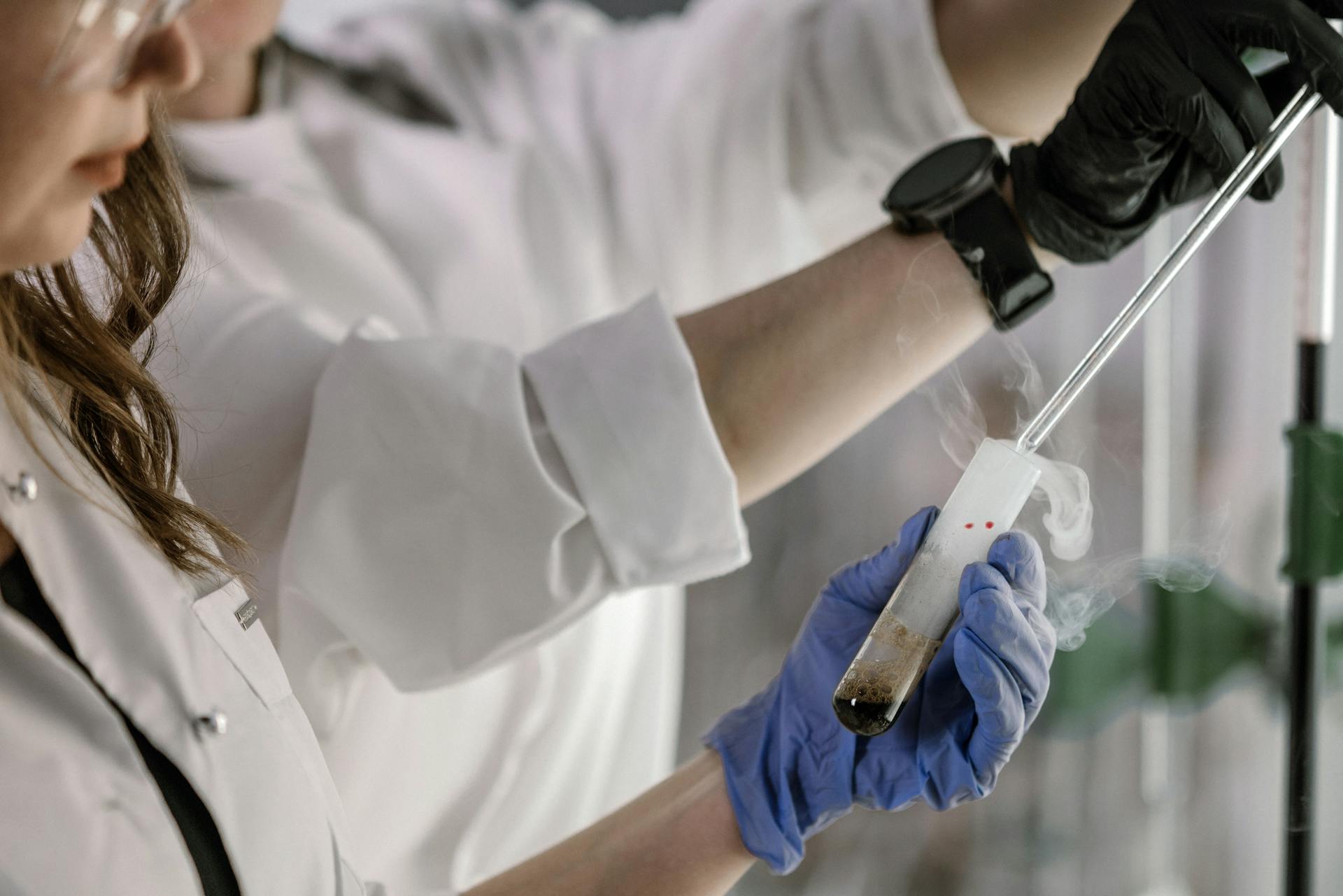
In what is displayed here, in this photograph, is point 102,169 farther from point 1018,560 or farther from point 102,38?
point 1018,560

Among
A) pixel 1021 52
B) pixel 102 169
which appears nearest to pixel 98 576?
pixel 102 169

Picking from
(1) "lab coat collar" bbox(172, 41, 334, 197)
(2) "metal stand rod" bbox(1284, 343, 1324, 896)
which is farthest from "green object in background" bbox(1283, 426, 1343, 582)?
(1) "lab coat collar" bbox(172, 41, 334, 197)

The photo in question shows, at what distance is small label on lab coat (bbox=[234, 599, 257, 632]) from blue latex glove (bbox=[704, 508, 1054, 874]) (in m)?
0.32

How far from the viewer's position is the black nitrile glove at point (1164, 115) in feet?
2.09

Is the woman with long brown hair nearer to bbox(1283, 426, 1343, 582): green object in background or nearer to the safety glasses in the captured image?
the safety glasses

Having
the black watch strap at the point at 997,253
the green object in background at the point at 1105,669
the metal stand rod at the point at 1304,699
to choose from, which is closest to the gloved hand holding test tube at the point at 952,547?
the black watch strap at the point at 997,253

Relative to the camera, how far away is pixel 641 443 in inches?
30.7

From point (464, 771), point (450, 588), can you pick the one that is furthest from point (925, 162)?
point (464, 771)

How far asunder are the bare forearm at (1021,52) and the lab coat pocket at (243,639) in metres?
0.70

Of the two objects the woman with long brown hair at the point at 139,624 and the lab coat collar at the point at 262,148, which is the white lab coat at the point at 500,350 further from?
the woman with long brown hair at the point at 139,624

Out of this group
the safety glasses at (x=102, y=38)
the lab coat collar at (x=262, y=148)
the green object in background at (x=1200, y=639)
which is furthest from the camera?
the green object in background at (x=1200, y=639)

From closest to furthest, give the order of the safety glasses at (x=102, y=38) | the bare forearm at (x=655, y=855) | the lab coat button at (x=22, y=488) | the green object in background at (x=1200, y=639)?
1. the safety glasses at (x=102, y=38)
2. the lab coat button at (x=22, y=488)
3. the bare forearm at (x=655, y=855)
4. the green object in background at (x=1200, y=639)

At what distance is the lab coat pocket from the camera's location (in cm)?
61

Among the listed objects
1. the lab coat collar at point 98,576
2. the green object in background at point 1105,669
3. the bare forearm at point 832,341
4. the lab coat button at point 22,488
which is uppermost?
the lab coat button at point 22,488
